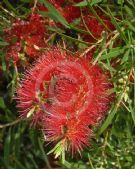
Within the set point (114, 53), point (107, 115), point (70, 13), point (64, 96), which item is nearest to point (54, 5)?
point (70, 13)

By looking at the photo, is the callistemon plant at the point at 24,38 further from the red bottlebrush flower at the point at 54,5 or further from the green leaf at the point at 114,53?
the green leaf at the point at 114,53

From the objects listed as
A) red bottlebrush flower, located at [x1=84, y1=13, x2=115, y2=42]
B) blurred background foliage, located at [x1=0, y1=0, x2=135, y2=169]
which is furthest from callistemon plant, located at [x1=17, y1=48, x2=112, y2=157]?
red bottlebrush flower, located at [x1=84, y1=13, x2=115, y2=42]

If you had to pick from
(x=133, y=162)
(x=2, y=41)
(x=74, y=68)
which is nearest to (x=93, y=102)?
(x=74, y=68)

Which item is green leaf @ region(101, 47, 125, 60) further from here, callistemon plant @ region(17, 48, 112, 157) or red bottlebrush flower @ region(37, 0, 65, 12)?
red bottlebrush flower @ region(37, 0, 65, 12)

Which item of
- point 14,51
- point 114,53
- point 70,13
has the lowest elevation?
point 114,53

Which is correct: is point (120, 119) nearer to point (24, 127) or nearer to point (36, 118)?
point (24, 127)

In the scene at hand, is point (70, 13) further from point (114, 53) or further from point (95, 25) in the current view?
point (114, 53)
